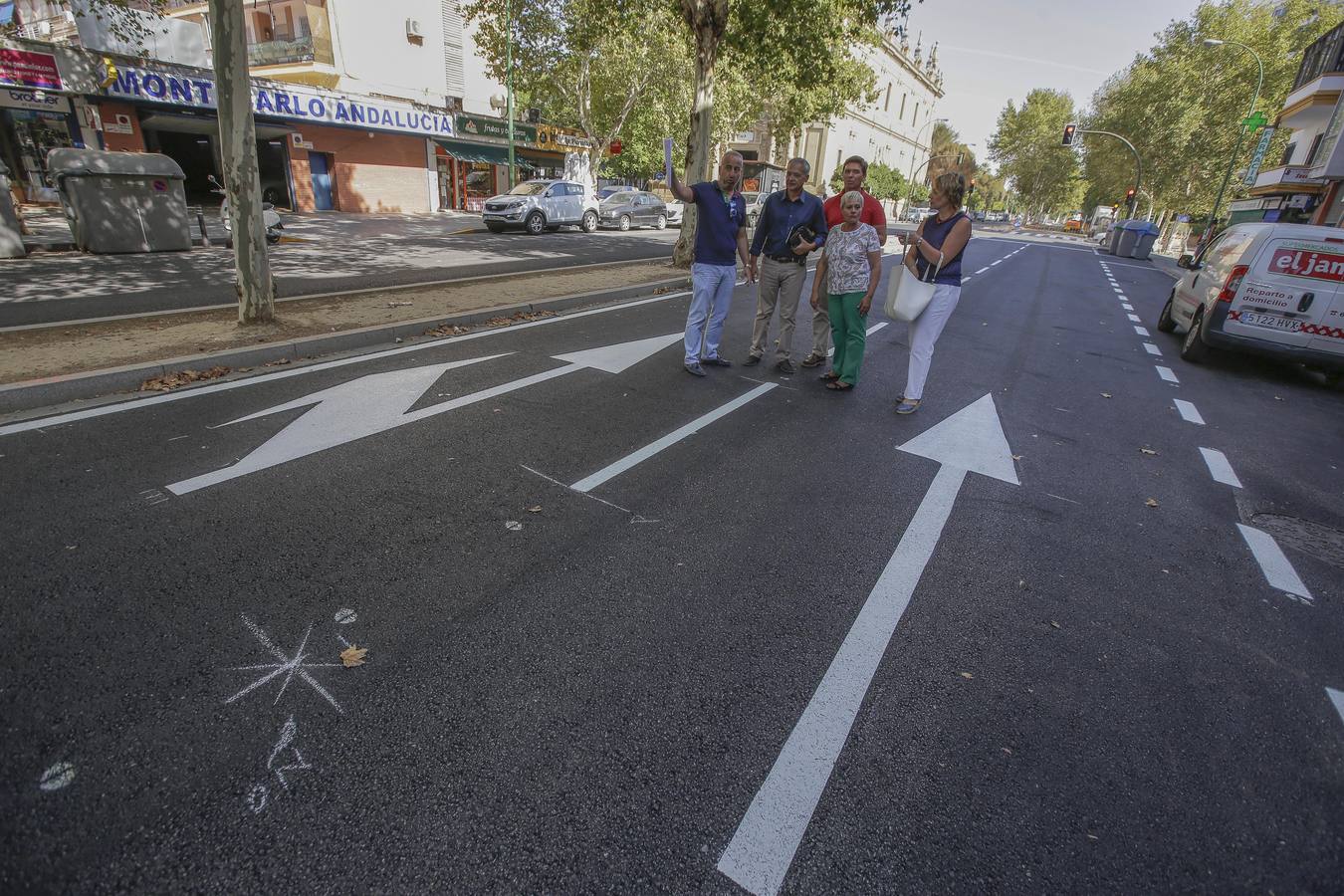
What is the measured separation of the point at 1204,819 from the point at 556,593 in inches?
96.4

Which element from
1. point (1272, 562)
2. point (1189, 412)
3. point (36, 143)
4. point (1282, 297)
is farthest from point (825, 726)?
point (36, 143)

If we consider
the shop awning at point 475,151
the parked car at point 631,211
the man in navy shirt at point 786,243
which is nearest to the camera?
the man in navy shirt at point 786,243

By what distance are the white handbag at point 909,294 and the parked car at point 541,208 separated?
1930 centimetres

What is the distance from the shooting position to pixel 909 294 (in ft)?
17.3

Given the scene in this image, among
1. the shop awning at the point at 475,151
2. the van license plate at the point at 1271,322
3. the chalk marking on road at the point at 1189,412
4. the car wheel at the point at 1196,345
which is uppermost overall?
the shop awning at the point at 475,151

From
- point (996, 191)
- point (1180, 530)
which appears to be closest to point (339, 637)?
point (1180, 530)

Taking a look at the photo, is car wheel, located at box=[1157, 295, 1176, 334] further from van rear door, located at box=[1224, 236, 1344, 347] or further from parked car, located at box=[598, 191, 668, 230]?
parked car, located at box=[598, 191, 668, 230]

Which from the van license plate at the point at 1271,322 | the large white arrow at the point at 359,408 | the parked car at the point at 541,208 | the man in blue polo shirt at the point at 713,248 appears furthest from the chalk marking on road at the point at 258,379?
the parked car at the point at 541,208

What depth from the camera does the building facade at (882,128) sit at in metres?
59.4

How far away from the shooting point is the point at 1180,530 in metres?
3.90

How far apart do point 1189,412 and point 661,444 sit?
5658mm

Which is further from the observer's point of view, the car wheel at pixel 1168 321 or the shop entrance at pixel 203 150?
the shop entrance at pixel 203 150

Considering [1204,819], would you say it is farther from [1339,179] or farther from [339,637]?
[1339,179]

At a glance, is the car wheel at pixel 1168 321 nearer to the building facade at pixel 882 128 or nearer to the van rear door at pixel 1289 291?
the van rear door at pixel 1289 291
